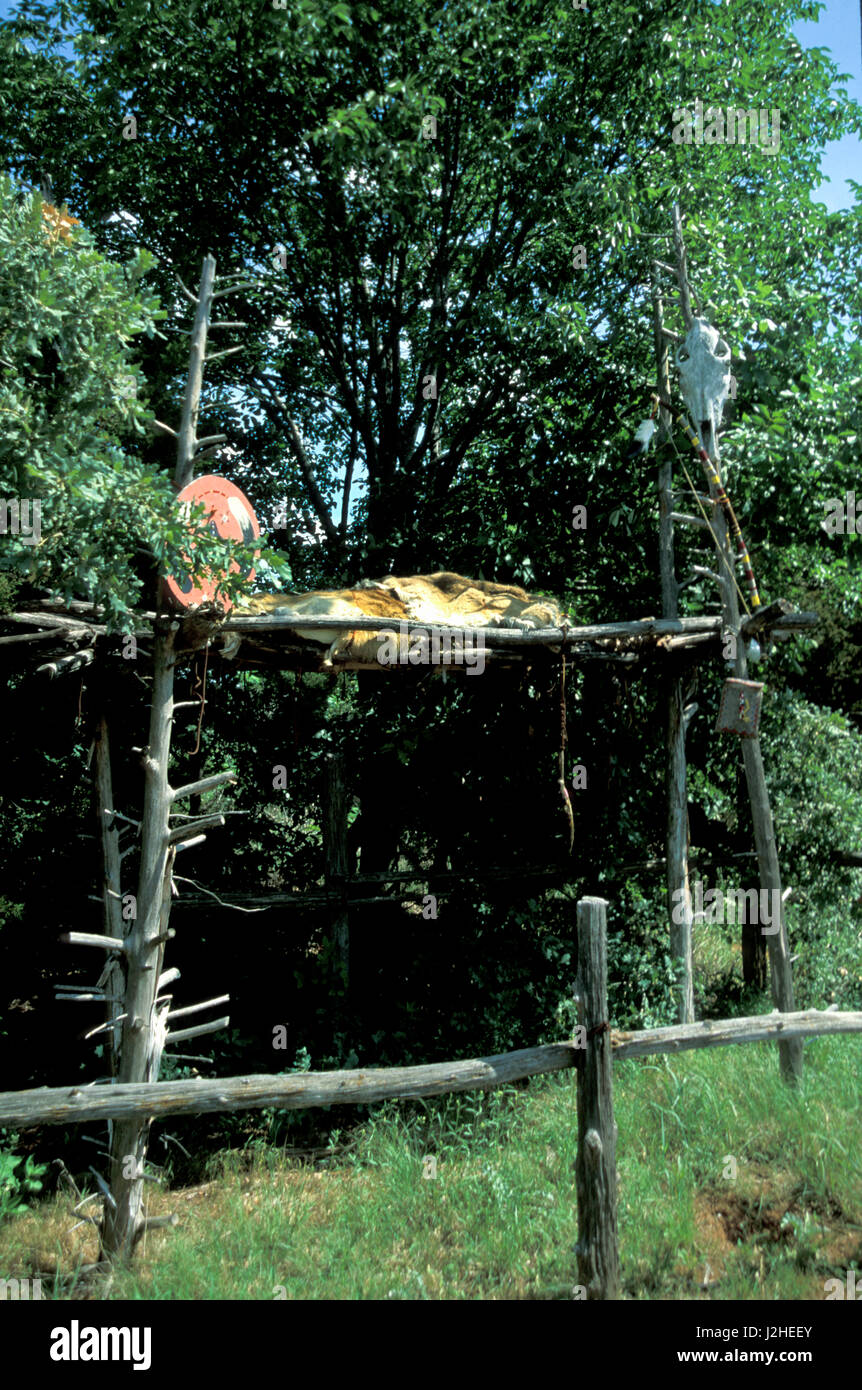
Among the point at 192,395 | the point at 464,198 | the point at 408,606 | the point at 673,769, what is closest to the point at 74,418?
the point at 192,395

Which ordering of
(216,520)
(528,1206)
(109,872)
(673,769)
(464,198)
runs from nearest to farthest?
(528,1206) → (216,520) → (109,872) → (673,769) → (464,198)

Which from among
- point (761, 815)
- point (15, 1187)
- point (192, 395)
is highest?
point (192, 395)

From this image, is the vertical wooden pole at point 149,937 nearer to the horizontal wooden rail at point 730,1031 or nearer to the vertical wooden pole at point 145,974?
the vertical wooden pole at point 145,974

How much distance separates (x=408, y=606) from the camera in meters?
6.43

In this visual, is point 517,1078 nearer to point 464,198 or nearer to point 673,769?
point 673,769

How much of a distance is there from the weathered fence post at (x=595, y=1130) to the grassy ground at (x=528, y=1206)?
209mm

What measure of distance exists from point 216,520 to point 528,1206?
13.6 feet

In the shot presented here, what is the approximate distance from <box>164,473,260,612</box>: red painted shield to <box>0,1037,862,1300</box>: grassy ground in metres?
3.37

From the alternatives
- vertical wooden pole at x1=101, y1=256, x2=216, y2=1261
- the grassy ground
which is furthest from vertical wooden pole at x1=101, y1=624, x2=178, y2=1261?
the grassy ground

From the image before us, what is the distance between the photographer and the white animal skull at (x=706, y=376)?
20.2ft

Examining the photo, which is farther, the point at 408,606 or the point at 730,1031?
the point at 408,606

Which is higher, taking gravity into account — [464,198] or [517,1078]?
A: [464,198]

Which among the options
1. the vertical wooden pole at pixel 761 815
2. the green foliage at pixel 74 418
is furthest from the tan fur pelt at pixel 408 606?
the green foliage at pixel 74 418

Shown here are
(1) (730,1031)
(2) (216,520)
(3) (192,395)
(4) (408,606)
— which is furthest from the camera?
(4) (408,606)
